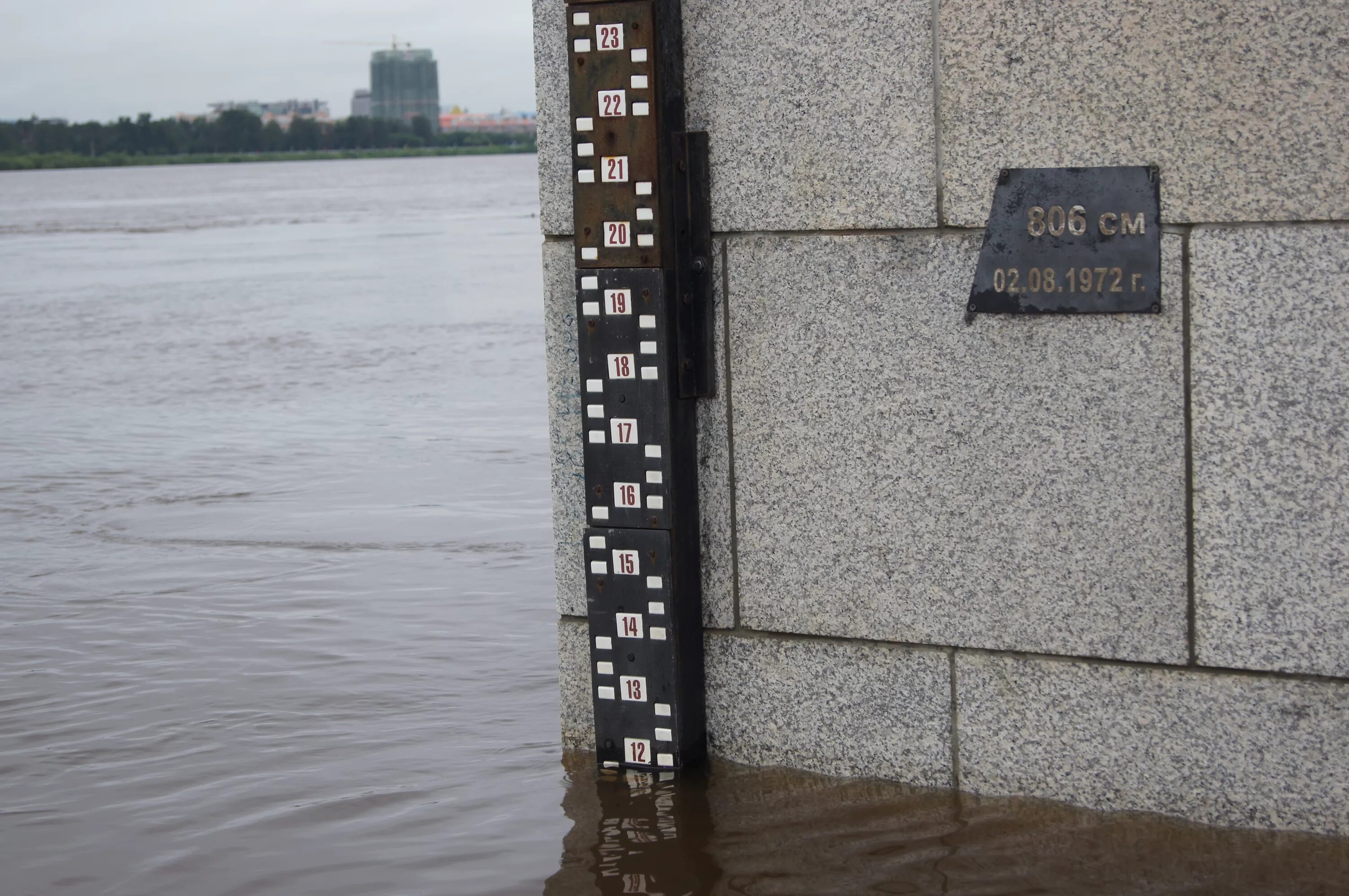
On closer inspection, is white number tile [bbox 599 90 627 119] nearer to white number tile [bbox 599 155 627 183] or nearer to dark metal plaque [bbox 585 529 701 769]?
white number tile [bbox 599 155 627 183]

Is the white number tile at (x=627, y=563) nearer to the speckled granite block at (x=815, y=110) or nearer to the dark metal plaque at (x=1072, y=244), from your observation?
the speckled granite block at (x=815, y=110)

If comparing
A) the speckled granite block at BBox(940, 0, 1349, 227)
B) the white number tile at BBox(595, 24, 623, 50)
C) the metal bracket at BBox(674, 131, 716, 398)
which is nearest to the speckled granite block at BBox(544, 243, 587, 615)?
the metal bracket at BBox(674, 131, 716, 398)

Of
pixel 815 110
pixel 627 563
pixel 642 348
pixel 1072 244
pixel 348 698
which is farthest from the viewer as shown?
pixel 348 698

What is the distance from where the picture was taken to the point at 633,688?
15.0ft

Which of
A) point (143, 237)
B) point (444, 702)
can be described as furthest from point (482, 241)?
point (444, 702)

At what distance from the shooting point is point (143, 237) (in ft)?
136

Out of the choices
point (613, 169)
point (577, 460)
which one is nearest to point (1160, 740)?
point (577, 460)

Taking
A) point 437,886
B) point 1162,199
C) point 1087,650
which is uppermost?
point 1162,199

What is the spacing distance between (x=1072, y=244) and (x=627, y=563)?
60.9 inches

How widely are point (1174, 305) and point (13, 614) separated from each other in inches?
222

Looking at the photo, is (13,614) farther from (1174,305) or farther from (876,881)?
(1174,305)

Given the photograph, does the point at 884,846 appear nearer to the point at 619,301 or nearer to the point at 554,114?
the point at 619,301

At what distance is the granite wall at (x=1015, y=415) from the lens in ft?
12.6

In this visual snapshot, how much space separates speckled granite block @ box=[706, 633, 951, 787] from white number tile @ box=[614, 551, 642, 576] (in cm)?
35
